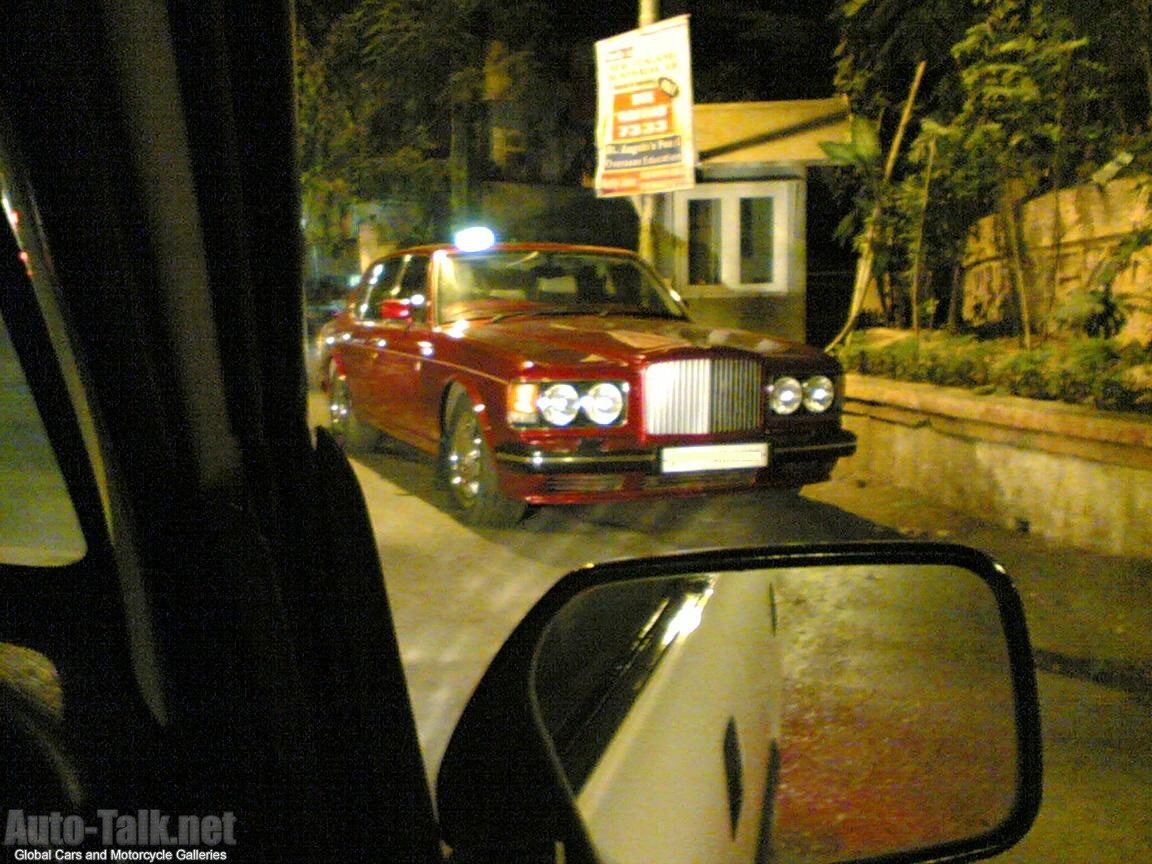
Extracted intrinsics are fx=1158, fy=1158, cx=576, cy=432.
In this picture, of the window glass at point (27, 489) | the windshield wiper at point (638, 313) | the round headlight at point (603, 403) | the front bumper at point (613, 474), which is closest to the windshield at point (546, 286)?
the windshield wiper at point (638, 313)

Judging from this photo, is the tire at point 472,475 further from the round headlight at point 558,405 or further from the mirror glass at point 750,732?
the mirror glass at point 750,732

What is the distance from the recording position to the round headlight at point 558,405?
650cm

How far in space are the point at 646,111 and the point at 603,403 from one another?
6531 mm

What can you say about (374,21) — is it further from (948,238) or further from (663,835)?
(663,835)

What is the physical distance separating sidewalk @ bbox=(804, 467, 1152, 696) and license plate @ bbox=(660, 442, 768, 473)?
1.27 m

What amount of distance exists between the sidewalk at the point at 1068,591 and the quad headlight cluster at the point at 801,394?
3.47 feet

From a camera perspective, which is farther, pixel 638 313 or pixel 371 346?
pixel 371 346

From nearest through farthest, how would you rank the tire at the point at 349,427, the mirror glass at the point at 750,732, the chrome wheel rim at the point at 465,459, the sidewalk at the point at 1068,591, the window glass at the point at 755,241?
the mirror glass at the point at 750,732 < the sidewalk at the point at 1068,591 < the chrome wheel rim at the point at 465,459 < the tire at the point at 349,427 < the window glass at the point at 755,241

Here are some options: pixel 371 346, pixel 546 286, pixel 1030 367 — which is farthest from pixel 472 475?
pixel 1030 367

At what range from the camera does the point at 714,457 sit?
21.7 feet

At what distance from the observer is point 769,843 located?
7.97ft

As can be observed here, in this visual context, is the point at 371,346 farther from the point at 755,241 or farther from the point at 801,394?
the point at 755,241

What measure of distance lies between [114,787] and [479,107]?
22.1m

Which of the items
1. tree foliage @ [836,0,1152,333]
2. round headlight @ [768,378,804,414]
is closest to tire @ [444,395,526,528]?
round headlight @ [768,378,804,414]
